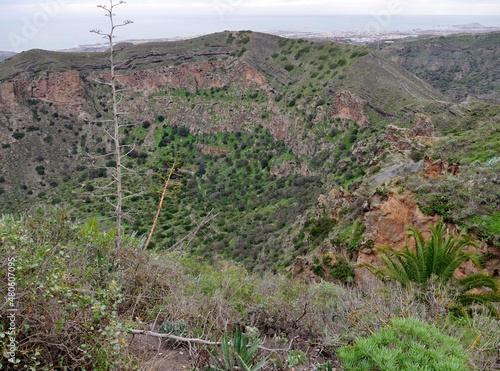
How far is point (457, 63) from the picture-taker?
75.1 meters

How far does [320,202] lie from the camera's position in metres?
18.4

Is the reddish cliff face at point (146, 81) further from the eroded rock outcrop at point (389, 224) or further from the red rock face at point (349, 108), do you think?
the eroded rock outcrop at point (389, 224)

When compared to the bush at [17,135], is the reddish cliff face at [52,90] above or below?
above

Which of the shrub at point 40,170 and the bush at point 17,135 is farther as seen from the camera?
the bush at point 17,135

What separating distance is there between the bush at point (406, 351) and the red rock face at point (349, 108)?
33.1 m

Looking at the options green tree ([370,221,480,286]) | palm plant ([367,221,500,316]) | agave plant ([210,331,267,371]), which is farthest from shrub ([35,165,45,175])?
agave plant ([210,331,267,371])

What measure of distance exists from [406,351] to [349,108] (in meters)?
34.6

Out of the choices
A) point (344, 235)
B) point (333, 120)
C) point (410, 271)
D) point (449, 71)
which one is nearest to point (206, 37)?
point (333, 120)

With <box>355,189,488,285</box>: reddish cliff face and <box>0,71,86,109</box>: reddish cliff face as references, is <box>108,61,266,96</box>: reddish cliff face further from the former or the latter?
<box>355,189,488,285</box>: reddish cliff face

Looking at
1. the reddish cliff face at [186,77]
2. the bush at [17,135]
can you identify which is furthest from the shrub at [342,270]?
the bush at [17,135]

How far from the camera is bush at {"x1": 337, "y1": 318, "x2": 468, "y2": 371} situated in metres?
2.95

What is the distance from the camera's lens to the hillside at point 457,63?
211ft

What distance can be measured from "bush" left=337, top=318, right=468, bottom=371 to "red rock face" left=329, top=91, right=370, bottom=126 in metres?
33.1

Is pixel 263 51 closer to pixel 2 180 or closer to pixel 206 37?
pixel 206 37
